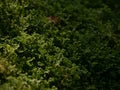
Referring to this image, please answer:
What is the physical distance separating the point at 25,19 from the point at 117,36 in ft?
9.96

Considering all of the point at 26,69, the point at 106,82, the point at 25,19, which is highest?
the point at 25,19

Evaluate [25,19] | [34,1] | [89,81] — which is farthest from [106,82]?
[34,1]

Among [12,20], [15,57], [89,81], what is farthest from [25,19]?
[89,81]

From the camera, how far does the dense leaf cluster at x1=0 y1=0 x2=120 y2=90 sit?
6473mm

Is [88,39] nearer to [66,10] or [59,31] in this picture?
[59,31]

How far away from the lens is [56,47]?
7312 mm

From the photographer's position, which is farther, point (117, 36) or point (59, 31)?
point (117, 36)

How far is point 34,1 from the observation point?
8703 millimetres

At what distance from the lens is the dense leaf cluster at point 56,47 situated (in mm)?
6473

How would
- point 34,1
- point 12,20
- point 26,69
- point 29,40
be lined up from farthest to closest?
1. point 34,1
2. point 12,20
3. point 29,40
4. point 26,69

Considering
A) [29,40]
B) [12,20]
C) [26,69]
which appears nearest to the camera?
[26,69]

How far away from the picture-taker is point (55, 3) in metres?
9.17

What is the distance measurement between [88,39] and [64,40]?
828 mm

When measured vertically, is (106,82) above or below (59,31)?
below
